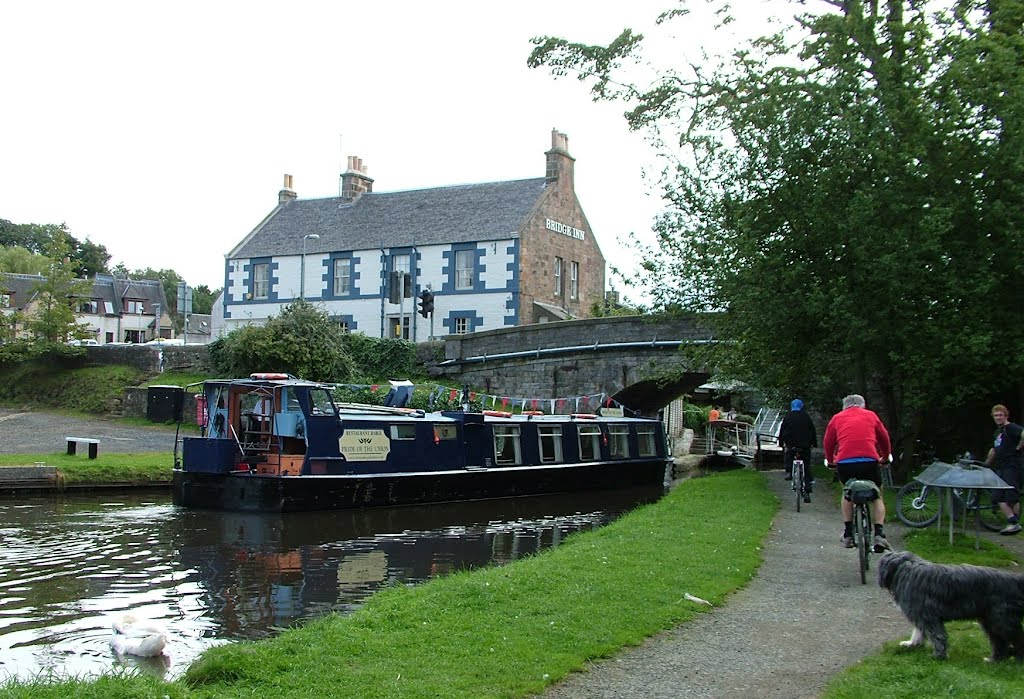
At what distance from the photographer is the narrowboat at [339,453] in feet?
58.3

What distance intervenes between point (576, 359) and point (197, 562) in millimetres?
20070

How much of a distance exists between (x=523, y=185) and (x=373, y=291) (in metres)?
7.49

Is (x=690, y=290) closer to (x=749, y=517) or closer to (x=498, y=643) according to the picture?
(x=749, y=517)

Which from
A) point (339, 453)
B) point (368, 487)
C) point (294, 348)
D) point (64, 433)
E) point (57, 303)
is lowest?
point (368, 487)

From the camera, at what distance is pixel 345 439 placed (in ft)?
62.2

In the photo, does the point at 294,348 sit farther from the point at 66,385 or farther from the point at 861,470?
the point at 861,470

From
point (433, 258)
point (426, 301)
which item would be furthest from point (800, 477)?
point (433, 258)

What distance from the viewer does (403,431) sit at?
2036 centimetres

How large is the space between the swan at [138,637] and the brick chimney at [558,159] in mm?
32902

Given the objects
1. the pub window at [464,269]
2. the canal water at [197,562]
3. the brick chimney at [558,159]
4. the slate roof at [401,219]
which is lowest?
the canal water at [197,562]

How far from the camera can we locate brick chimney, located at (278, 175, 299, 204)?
46.5 m

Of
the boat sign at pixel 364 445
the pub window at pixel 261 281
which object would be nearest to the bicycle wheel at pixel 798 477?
the boat sign at pixel 364 445

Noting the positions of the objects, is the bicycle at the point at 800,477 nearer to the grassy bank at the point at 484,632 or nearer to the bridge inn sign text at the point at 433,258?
the grassy bank at the point at 484,632

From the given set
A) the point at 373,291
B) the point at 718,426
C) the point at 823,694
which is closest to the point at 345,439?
the point at 823,694
